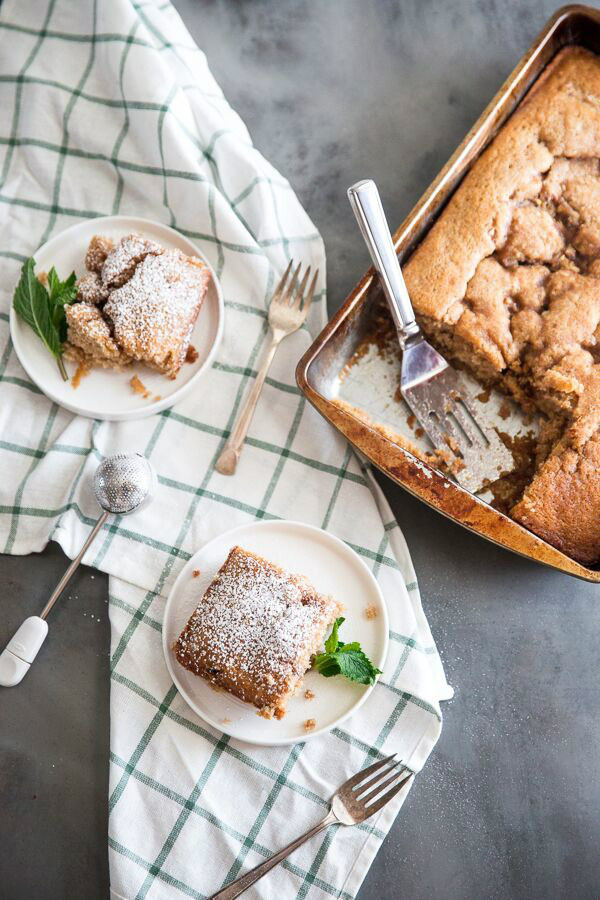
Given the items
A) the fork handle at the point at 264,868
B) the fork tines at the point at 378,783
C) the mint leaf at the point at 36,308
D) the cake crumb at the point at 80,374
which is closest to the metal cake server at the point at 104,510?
the cake crumb at the point at 80,374

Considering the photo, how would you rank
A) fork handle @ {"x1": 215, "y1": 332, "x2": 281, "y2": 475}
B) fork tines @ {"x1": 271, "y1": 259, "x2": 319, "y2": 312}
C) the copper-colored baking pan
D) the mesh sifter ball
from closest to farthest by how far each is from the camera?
the copper-colored baking pan
the mesh sifter ball
fork handle @ {"x1": 215, "y1": 332, "x2": 281, "y2": 475}
fork tines @ {"x1": 271, "y1": 259, "x2": 319, "y2": 312}

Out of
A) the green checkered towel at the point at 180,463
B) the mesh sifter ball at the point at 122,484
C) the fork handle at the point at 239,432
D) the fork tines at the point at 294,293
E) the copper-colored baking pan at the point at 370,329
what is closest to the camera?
→ the copper-colored baking pan at the point at 370,329

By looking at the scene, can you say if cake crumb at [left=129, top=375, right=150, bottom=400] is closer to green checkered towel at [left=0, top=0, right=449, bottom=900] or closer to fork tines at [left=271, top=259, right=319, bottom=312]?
green checkered towel at [left=0, top=0, right=449, bottom=900]

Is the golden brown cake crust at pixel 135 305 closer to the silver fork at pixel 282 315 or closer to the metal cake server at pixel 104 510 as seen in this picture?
the silver fork at pixel 282 315

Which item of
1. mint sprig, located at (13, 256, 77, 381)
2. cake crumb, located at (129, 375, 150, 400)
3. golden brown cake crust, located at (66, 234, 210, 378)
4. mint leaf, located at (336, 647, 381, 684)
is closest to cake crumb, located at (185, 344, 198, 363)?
golden brown cake crust, located at (66, 234, 210, 378)

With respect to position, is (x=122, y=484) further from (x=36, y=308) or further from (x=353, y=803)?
(x=353, y=803)

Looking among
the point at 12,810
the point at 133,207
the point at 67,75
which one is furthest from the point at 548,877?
the point at 67,75

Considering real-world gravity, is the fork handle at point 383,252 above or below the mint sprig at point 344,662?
above
